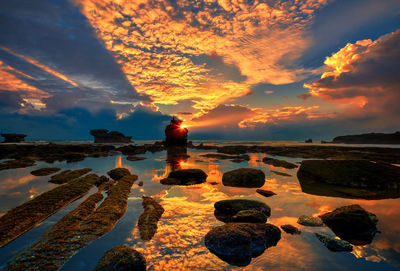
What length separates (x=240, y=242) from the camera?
4332mm

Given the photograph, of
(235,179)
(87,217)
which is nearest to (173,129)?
(235,179)

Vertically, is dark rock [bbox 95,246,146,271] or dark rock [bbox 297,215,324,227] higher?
dark rock [bbox 95,246,146,271]

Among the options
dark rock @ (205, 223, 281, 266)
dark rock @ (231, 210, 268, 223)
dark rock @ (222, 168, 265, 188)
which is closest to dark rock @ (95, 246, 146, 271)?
dark rock @ (205, 223, 281, 266)

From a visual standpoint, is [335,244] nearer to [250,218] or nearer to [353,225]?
[353,225]

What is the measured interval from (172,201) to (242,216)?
357 centimetres

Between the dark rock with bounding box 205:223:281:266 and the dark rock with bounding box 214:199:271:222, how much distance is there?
1641 millimetres

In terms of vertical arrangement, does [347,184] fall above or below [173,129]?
below

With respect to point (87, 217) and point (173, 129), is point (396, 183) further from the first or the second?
point (173, 129)

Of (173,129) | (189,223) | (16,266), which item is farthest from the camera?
(173,129)

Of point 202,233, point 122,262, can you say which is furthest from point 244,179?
point 122,262

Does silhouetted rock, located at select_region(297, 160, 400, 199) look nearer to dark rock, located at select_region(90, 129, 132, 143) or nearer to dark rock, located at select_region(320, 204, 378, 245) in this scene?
dark rock, located at select_region(320, 204, 378, 245)

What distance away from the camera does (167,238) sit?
4906mm

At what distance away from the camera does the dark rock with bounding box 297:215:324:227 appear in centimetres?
579

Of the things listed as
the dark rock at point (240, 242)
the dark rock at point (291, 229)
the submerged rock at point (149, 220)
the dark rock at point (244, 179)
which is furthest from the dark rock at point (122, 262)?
the dark rock at point (244, 179)
